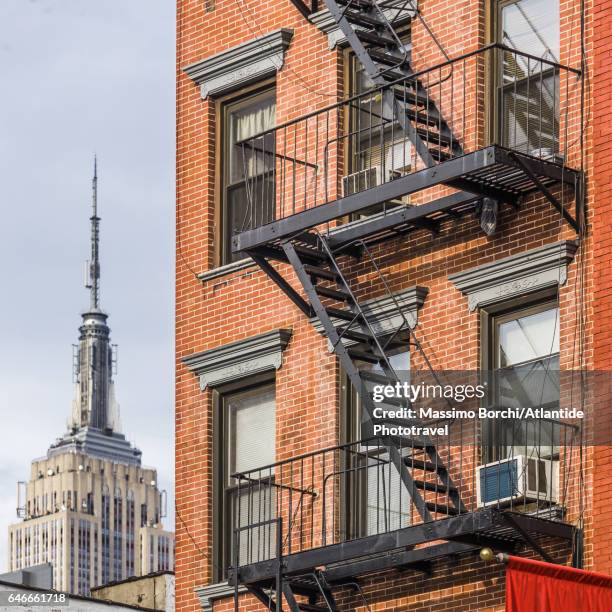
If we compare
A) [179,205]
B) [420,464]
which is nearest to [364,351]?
[420,464]

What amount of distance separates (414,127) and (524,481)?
4.33 meters

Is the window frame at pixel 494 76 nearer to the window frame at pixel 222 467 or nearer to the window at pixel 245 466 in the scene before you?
the window frame at pixel 222 467

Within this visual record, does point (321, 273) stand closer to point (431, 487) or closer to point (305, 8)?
point (431, 487)

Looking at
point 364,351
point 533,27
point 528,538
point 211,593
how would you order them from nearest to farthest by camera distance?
point 528,538 < point 533,27 < point 364,351 < point 211,593

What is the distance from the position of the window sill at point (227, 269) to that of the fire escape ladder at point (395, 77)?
2.55 m

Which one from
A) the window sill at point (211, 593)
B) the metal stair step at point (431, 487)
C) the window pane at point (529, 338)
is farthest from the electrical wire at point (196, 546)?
the window pane at point (529, 338)

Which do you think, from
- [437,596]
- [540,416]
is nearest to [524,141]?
[540,416]

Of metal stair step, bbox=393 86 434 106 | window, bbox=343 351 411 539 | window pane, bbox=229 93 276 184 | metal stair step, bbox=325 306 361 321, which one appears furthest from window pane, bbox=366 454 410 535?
window pane, bbox=229 93 276 184

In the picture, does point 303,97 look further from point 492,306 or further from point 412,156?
point 492,306

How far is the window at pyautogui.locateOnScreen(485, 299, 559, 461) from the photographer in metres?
22.5

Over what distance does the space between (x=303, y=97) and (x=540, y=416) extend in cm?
575

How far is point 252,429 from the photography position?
84.9 ft

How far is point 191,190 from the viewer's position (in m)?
27.2

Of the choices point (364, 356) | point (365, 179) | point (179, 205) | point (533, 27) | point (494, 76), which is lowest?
point (364, 356)
